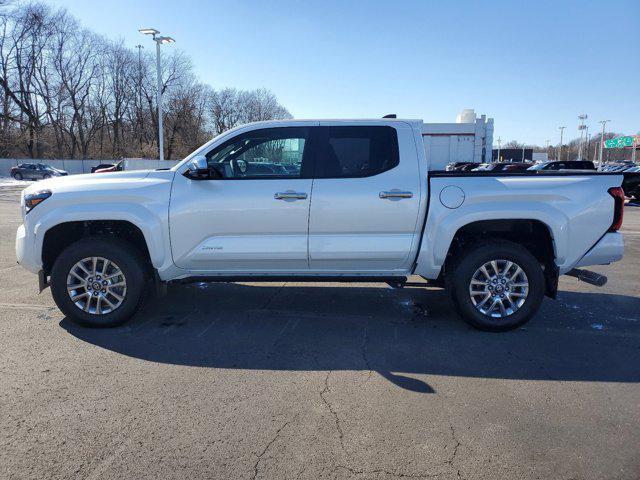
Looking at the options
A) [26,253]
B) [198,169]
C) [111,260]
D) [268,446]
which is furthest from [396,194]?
[26,253]

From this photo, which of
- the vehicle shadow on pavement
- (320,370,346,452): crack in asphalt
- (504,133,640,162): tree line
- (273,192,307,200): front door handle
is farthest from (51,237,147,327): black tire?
(504,133,640,162): tree line

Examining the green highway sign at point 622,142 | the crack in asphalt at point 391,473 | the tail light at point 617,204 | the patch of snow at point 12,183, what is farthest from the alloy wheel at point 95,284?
the green highway sign at point 622,142

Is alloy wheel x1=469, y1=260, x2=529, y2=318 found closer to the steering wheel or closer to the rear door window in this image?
the rear door window

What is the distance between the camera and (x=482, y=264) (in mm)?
4672

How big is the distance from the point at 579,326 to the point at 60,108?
65507 mm

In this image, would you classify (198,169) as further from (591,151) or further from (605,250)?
(591,151)

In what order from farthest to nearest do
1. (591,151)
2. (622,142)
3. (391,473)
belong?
(591,151) < (622,142) < (391,473)

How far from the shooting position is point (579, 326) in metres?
4.98

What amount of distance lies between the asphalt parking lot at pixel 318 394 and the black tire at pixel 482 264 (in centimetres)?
15

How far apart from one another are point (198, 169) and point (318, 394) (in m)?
2.34

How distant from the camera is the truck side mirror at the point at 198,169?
14.7 ft

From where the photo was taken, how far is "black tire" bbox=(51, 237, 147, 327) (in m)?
4.71

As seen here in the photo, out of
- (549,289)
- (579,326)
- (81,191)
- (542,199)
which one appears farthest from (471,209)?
(81,191)

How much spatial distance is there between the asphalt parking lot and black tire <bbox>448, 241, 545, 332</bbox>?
146 mm
